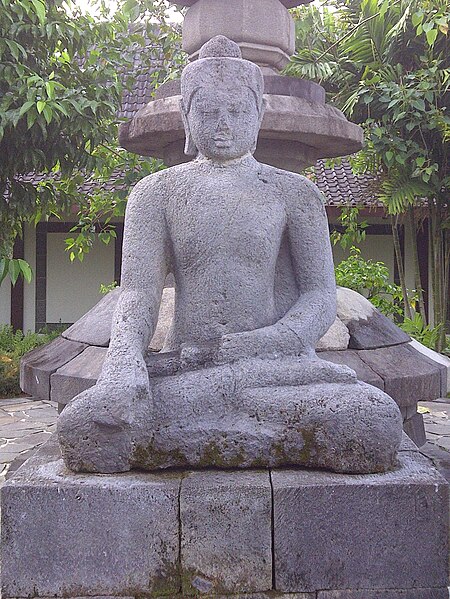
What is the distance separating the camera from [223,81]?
103 inches

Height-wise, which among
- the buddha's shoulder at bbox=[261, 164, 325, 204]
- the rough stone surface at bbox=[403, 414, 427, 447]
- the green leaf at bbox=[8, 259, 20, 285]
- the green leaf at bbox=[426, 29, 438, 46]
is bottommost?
the rough stone surface at bbox=[403, 414, 427, 447]

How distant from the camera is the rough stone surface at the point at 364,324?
13.5 feet

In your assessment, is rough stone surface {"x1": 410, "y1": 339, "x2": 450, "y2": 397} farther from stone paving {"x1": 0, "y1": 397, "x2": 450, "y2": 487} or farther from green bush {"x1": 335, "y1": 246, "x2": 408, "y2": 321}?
green bush {"x1": 335, "y1": 246, "x2": 408, "y2": 321}

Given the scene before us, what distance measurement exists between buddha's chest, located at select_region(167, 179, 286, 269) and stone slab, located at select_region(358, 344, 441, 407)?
152 centimetres

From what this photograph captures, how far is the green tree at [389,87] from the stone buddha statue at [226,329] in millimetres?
5179

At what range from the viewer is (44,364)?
13.7ft

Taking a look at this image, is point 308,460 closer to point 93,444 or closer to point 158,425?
point 158,425

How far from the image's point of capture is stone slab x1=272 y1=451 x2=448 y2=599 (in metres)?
2.12

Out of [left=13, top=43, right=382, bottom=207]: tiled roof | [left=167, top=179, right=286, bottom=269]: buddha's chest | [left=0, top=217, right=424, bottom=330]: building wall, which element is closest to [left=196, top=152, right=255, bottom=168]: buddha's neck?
[left=167, top=179, right=286, bottom=269]: buddha's chest

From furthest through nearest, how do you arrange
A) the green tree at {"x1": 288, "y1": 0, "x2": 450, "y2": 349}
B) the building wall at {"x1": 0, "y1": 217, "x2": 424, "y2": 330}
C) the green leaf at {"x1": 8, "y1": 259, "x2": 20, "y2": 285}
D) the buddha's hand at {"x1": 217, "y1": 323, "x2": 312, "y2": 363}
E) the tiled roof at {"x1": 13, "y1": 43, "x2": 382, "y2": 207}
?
the building wall at {"x1": 0, "y1": 217, "x2": 424, "y2": 330} → the tiled roof at {"x1": 13, "y1": 43, "x2": 382, "y2": 207} → the green tree at {"x1": 288, "y1": 0, "x2": 450, "y2": 349} → the green leaf at {"x1": 8, "y1": 259, "x2": 20, "y2": 285} → the buddha's hand at {"x1": 217, "y1": 323, "x2": 312, "y2": 363}

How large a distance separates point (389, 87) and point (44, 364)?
530 cm

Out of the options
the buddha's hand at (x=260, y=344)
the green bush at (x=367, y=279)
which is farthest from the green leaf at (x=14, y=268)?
the green bush at (x=367, y=279)

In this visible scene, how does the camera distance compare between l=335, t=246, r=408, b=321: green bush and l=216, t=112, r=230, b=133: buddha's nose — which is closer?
l=216, t=112, r=230, b=133: buddha's nose

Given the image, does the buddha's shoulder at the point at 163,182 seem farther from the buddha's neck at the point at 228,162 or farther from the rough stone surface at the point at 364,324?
the rough stone surface at the point at 364,324
